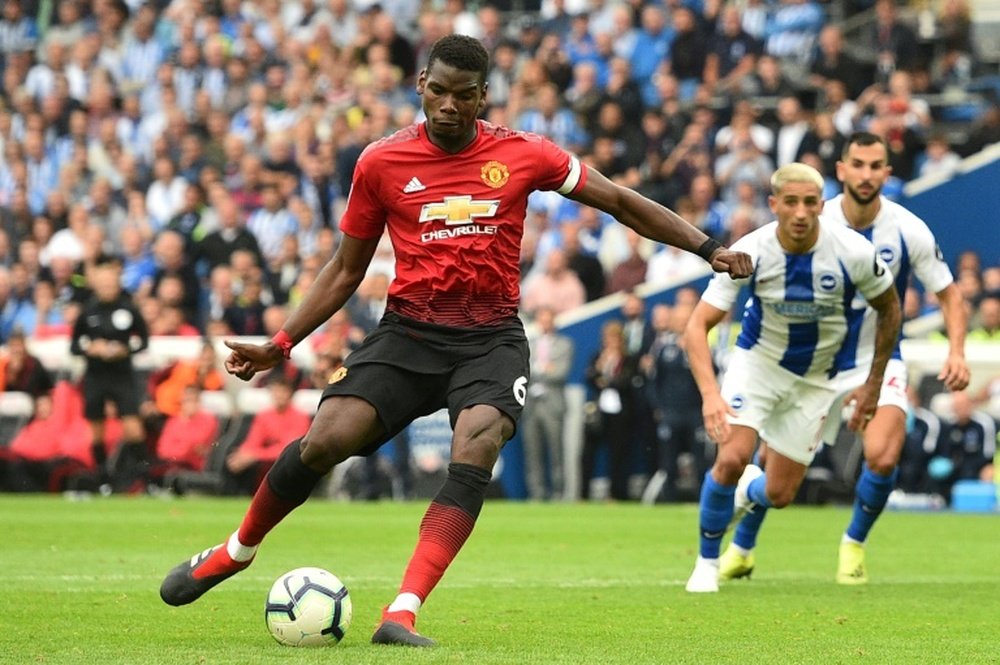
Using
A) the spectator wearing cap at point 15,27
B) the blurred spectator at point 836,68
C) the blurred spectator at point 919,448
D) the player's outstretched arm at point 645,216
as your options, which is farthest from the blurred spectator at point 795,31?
the player's outstretched arm at point 645,216

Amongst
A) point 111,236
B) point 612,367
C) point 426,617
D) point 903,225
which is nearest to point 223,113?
point 111,236

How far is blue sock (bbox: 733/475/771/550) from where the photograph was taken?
10.7m

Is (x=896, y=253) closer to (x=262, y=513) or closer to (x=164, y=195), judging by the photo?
(x=262, y=513)

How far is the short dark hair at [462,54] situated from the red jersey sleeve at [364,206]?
507 millimetres

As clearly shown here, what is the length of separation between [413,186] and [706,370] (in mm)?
2629

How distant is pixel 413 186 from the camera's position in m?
7.66

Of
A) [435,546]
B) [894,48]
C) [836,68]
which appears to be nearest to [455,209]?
[435,546]

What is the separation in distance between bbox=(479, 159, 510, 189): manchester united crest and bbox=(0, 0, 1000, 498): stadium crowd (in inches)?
480

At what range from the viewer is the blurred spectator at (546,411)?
66.9 feet

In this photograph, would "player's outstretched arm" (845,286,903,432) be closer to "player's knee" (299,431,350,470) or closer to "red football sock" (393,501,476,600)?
"red football sock" (393,501,476,600)

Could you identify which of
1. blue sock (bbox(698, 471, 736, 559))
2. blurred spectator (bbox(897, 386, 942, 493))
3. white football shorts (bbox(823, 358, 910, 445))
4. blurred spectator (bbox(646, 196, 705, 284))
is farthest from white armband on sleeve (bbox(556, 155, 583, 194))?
blurred spectator (bbox(646, 196, 705, 284))

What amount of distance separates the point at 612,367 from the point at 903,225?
9630mm

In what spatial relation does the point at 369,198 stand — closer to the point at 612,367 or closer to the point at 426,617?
the point at 426,617

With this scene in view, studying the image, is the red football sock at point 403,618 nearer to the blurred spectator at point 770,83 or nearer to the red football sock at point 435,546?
the red football sock at point 435,546
